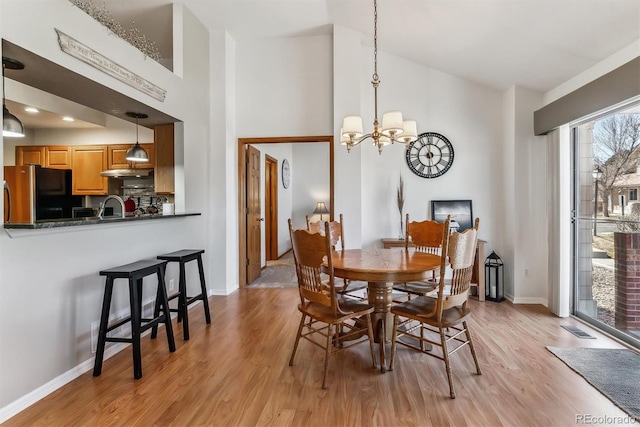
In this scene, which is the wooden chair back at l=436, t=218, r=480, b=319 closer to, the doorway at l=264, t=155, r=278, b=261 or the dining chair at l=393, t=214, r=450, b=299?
the dining chair at l=393, t=214, r=450, b=299

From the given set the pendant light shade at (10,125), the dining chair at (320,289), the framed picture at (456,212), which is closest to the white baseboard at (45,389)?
the dining chair at (320,289)

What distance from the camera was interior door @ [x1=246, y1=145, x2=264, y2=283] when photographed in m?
4.77

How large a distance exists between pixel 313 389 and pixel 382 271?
86 centimetres

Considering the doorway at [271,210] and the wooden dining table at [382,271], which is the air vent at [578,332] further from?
the doorway at [271,210]

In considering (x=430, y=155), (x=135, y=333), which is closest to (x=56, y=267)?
(x=135, y=333)

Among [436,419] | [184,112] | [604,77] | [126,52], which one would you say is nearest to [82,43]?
[126,52]

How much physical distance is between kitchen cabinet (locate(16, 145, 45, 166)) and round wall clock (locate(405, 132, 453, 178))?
225 inches

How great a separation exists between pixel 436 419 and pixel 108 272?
88.4 inches

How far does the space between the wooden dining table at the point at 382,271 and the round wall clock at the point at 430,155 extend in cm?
177

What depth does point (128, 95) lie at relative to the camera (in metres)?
2.87

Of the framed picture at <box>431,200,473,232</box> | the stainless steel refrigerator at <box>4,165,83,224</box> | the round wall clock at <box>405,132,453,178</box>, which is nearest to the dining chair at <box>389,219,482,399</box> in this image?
the framed picture at <box>431,200,473,232</box>

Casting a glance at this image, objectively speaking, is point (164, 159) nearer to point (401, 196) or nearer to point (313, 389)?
point (401, 196)

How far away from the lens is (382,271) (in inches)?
86.1

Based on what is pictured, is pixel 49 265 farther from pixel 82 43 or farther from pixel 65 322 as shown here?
pixel 82 43
